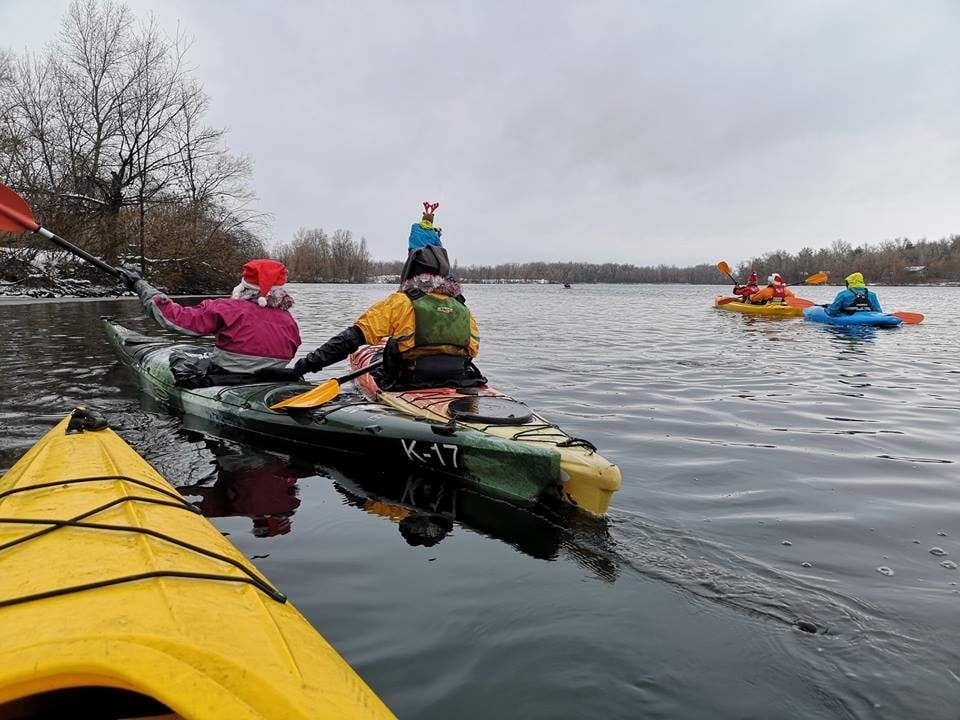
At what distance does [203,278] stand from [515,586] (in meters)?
30.3

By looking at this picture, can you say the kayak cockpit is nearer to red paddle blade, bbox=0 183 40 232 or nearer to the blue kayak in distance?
red paddle blade, bbox=0 183 40 232

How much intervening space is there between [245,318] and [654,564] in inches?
184

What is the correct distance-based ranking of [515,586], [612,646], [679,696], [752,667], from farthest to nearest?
[515,586]
[612,646]
[752,667]
[679,696]

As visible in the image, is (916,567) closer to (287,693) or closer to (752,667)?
(752,667)

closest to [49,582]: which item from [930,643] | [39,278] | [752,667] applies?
[752,667]

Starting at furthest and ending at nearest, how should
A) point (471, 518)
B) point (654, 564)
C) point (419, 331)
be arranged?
point (419, 331) < point (471, 518) < point (654, 564)

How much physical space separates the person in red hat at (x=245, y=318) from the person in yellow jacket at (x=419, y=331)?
3.16ft

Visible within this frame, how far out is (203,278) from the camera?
29.4 metres

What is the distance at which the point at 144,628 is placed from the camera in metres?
1.55

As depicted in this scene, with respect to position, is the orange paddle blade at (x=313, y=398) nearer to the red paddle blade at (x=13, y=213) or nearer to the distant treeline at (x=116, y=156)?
the red paddle blade at (x=13, y=213)

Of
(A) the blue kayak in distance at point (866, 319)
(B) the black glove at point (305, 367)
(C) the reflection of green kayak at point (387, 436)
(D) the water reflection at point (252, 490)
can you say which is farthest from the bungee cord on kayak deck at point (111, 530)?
(A) the blue kayak in distance at point (866, 319)

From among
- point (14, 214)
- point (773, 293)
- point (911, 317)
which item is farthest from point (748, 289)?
point (14, 214)

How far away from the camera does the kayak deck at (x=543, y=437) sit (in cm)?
374

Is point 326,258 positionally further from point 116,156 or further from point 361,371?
point 361,371
